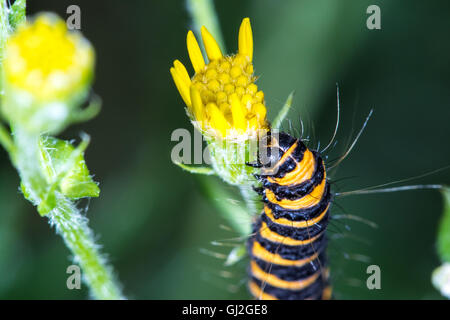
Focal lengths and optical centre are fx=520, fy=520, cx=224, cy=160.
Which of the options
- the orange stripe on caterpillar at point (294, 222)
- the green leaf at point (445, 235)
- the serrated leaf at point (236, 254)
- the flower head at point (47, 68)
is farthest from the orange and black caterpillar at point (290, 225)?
the flower head at point (47, 68)

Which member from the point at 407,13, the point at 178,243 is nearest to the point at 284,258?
the point at 178,243

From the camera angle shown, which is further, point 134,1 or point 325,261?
point 134,1

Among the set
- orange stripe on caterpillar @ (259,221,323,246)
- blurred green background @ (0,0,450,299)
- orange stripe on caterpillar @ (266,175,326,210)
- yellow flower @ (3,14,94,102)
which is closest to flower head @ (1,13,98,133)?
yellow flower @ (3,14,94,102)

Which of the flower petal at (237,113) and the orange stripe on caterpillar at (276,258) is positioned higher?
the flower petal at (237,113)

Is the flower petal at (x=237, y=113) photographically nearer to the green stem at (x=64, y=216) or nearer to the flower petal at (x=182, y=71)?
the flower petal at (x=182, y=71)

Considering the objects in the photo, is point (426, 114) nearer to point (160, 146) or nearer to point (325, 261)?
point (325, 261)

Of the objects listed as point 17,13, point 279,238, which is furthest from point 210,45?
point 279,238
